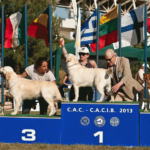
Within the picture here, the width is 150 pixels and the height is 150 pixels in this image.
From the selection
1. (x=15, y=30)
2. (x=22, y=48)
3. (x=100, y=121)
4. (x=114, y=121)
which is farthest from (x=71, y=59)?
(x=22, y=48)

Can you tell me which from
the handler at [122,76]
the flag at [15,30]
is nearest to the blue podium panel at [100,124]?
the handler at [122,76]

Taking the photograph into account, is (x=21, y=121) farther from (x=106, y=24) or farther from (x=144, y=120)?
(x=106, y=24)

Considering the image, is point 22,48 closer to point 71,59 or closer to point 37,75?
point 37,75

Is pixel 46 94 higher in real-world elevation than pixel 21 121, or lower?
higher

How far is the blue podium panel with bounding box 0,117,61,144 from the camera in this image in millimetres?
5348

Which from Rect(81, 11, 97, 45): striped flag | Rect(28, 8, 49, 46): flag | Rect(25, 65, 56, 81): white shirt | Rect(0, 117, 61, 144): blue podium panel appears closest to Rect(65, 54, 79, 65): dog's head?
Rect(25, 65, 56, 81): white shirt

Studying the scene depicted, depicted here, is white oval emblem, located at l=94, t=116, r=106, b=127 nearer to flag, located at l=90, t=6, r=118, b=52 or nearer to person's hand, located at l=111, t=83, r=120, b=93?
person's hand, located at l=111, t=83, r=120, b=93

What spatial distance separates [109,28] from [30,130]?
5.26 m

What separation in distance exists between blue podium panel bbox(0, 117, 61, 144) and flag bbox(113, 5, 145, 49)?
4.74 m

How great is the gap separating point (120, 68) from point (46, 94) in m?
1.29

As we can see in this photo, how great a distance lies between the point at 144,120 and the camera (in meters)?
5.18

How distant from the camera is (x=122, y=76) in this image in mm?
5809

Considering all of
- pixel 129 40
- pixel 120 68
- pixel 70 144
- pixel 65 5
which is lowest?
pixel 70 144

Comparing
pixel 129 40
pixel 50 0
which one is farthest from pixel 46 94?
pixel 50 0
